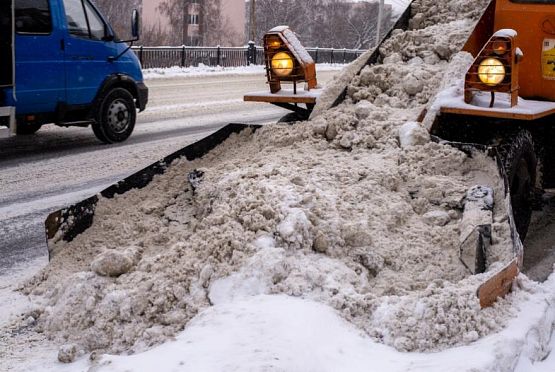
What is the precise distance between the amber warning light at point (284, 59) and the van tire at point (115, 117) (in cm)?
490

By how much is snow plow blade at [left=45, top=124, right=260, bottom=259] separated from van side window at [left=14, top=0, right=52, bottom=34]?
4291 mm

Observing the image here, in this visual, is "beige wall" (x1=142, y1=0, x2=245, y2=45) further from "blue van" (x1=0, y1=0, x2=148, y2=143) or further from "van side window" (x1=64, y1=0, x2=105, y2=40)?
"van side window" (x1=64, y1=0, x2=105, y2=40)

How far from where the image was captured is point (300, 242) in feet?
12.0

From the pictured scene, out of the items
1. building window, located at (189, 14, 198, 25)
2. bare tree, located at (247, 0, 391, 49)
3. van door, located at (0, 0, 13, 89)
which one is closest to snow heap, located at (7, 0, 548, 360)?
van door, located at (0, 0, 13, 89)

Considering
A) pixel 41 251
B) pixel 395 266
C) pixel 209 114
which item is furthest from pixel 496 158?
pixel 209 114

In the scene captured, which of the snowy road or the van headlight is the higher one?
the van headlight

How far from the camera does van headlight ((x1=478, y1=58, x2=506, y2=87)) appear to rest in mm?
4613

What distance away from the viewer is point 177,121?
41.7ft

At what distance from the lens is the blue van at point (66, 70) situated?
840 centimetres

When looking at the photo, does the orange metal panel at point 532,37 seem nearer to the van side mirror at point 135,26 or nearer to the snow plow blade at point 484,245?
the snow plow blade at point 484,245

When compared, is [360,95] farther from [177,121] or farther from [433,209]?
[177,121]

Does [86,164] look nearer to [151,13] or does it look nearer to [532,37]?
[532,37]

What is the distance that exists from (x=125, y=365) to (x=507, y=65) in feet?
10.2

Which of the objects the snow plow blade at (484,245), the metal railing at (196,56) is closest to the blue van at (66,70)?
the snow plow blade at (484,245)
